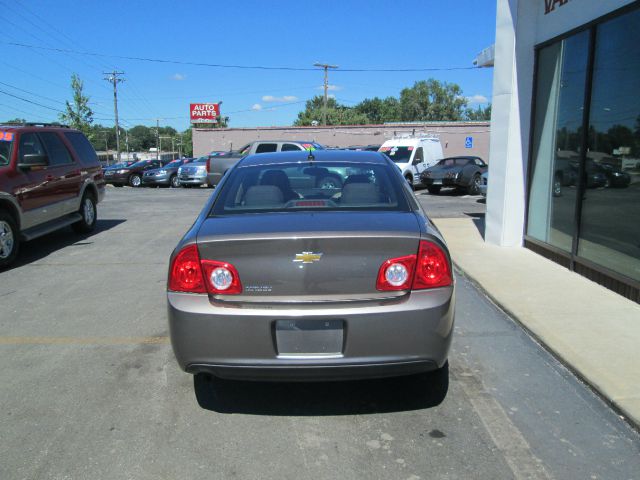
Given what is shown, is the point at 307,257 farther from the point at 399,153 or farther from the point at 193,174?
the point at 193,174

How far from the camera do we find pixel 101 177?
1106 cm

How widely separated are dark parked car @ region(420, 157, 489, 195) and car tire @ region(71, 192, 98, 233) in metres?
12.0

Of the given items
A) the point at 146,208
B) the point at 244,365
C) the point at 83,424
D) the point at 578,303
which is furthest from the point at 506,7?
the point at 146,208

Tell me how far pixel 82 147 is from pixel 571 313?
9046 millimetres

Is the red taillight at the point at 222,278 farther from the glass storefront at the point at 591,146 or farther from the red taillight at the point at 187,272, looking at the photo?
the glass storefront at the point at 591,146

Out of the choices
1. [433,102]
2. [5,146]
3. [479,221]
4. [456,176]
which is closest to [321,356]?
[5,146]

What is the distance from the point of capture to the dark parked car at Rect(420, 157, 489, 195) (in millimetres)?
18719

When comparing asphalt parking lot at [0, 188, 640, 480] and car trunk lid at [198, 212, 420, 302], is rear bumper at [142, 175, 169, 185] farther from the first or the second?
car trunk lid at [198, 212, 420, 302]

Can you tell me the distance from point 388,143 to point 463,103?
91.2 meters

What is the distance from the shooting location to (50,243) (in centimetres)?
966

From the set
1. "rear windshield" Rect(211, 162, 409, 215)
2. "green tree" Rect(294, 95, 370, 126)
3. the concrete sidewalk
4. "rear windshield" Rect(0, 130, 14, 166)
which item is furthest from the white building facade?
"green tree" Rect(294, 95, 370, 126)

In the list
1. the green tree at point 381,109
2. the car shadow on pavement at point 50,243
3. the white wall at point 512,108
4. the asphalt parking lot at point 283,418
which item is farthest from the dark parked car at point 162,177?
the green tree at point 381,109

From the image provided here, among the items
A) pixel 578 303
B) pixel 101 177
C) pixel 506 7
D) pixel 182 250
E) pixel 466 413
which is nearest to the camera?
pixel 182 250

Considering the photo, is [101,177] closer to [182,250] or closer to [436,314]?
[182,250]
